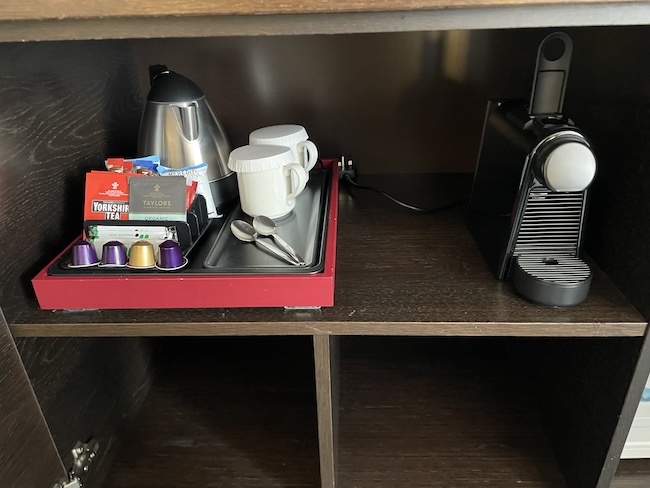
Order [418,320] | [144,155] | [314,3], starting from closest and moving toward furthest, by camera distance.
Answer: [314,3], [418,320], [144,155]

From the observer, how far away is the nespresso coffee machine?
0.57m

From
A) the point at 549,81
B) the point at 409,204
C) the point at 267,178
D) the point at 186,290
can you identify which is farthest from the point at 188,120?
the point at 549,81

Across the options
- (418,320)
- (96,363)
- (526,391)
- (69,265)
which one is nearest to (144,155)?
(69,265)

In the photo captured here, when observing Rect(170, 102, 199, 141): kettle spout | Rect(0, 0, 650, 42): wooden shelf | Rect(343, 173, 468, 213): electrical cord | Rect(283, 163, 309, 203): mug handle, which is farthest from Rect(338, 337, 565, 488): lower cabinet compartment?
Rect(0, 0, 650, 42): wooden shelf

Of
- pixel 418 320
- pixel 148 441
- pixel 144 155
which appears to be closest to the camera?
pixel 418 320

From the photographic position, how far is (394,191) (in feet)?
3.16

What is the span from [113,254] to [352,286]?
0.30 metres

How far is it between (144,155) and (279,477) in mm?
545

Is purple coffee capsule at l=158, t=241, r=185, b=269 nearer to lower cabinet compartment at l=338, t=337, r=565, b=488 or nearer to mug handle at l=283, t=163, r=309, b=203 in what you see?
mug handle at l=283, t=163, r=309, b=203

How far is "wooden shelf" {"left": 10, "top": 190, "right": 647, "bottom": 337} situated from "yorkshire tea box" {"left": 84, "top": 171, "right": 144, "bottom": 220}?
13 cm

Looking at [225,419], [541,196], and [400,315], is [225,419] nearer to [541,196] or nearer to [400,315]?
[400,315]

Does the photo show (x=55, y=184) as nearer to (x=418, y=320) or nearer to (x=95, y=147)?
(x=95, y=147)

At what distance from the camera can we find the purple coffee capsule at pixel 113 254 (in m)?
0.63

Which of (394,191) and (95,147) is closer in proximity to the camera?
(95,147)
